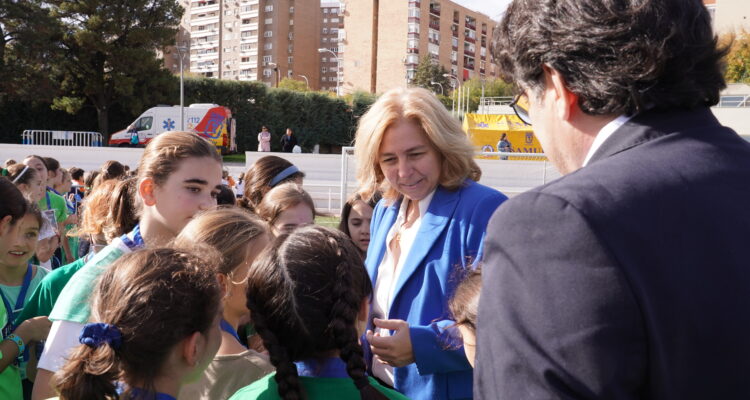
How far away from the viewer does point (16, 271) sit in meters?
3.49

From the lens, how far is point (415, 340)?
91.7 inches

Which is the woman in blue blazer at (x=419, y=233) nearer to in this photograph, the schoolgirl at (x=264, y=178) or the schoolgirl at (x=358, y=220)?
the schoolgirl at (x=358, y=220)

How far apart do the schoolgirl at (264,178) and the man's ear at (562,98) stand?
345 centimetres

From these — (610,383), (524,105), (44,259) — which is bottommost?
(44,259)

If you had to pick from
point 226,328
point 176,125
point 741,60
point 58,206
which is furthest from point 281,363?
point 176,125

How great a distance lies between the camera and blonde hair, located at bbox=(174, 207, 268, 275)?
2.57m

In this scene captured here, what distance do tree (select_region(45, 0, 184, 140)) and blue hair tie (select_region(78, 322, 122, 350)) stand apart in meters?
38.7

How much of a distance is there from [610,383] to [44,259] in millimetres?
5262

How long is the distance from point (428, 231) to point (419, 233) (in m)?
0.05

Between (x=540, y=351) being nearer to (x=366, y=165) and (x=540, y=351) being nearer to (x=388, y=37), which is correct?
(x=366, y=165)

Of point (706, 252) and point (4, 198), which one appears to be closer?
point (706, 252)

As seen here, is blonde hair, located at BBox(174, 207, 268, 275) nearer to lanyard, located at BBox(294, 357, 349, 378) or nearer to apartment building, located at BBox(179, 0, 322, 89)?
lanyard, located at BBox(294, 357, 349, 378)

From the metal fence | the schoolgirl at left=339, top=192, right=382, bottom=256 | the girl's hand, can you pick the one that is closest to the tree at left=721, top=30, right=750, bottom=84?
the girl's hand

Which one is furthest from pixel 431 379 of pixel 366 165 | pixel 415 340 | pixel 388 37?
pixel 388 37
